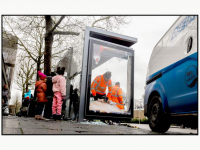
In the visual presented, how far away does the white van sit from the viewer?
2.88m

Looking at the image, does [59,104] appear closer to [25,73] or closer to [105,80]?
[105,80]

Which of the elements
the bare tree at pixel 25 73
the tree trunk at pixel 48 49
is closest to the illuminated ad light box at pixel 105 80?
the tree trunk at pixel 48 49

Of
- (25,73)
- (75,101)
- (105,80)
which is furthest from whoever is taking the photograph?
(25,73)

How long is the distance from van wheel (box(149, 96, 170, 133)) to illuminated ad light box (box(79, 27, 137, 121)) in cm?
100

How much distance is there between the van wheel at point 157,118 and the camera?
3660mm

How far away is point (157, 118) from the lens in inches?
149

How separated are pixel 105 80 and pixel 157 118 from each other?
1.42 metres

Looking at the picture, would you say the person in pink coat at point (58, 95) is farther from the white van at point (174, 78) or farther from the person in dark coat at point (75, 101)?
the white van at point (174, 78)

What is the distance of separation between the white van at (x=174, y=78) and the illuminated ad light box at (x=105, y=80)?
0.70 meters

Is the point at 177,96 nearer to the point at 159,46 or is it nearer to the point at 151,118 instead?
the point at 151,118

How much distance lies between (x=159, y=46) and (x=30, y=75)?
12.1 m

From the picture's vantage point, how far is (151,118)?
4.05 m

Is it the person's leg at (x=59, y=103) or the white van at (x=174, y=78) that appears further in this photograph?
the person's leg at (x=59, y=103)

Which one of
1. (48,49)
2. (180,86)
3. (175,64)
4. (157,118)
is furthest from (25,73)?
(180,86)
